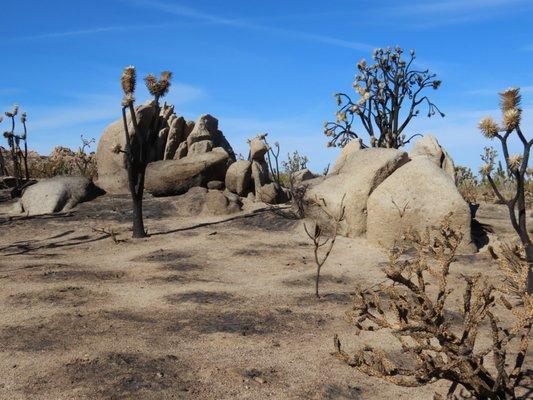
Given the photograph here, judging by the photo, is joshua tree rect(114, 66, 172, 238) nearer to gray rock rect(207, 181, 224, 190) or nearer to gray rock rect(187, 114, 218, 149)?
gray rock rect(207, 181, 224, 190)

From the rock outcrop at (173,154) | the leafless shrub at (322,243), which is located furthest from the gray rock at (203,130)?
the leafless shrub at (322,243)

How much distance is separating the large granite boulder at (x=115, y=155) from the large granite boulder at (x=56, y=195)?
931mm

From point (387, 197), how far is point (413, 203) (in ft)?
1.67

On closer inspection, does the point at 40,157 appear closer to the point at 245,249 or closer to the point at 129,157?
the point at 129,157

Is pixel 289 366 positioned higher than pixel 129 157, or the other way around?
pixel 129 157

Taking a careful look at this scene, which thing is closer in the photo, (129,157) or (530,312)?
(530,312)

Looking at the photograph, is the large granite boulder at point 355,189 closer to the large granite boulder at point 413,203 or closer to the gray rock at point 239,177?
the large granite boulder at point 413,203

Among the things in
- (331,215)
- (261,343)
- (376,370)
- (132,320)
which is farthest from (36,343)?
(331,215)

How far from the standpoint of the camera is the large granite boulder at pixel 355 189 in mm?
12094

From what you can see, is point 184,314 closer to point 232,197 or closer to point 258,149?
point 232,197

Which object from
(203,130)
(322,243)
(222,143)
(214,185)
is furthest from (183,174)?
(322,243)

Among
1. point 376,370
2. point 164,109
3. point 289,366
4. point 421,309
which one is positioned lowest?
point 289,366

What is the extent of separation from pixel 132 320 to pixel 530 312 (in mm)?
4703

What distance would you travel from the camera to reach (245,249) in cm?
1160
